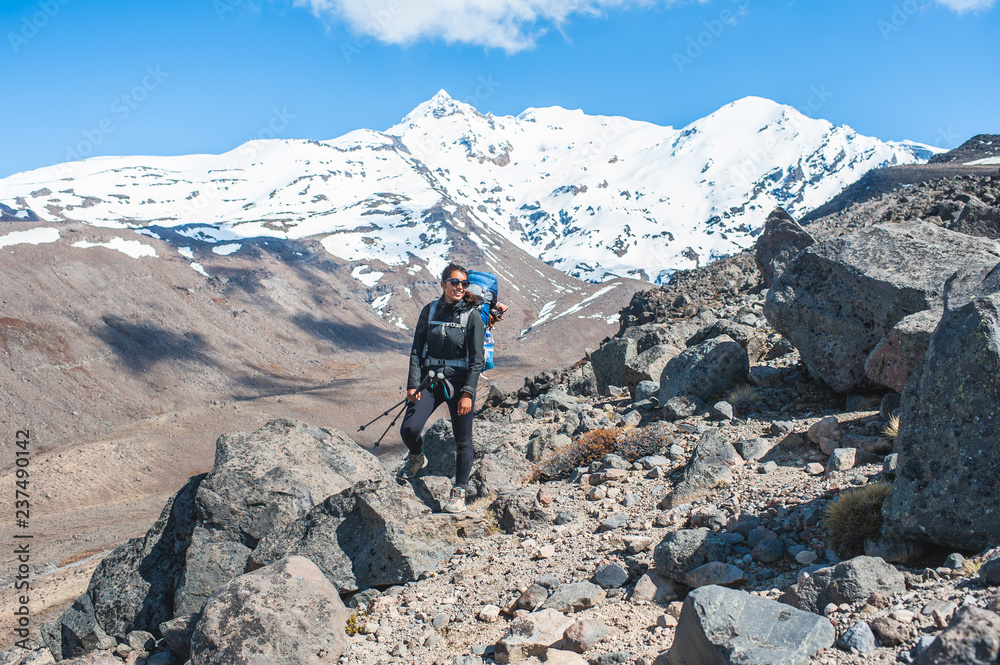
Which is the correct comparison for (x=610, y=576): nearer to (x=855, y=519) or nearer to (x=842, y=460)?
(x=855, y=519)

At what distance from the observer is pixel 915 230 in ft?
22.8

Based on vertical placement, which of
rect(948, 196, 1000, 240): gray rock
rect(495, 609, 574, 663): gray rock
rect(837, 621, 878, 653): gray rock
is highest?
rect(948, 196, 1000, 240): gray rock

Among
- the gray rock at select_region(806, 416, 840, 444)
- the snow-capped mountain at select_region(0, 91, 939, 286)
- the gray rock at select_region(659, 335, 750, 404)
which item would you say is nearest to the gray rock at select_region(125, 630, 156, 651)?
the gray rock at select_region(806, 416, 840, 444)

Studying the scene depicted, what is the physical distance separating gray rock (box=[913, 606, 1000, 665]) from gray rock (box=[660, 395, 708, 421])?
6023mm

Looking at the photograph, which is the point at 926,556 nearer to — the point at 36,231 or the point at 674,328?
the point at 674,328

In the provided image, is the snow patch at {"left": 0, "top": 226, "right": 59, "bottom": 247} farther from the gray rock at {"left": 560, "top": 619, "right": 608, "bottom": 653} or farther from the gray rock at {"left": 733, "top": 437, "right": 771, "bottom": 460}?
the gray rock at {"left": 560, "top": 619, "right": 608, "bottom": 653}

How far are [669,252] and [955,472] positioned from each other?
→ 151 m

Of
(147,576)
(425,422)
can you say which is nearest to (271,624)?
(425,422)

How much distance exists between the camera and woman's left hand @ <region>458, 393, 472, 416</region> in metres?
5.82

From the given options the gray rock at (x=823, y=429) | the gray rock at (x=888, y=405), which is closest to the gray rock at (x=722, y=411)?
the gray rock at (x=823, y=429)

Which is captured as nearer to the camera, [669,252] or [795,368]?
[795,368]

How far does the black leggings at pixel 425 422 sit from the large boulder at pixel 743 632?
3.17 metres

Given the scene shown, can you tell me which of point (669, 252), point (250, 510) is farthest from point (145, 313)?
point (669, 252)

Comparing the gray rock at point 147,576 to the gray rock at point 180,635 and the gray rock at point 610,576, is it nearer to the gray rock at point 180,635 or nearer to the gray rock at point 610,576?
the gray rock at point 180,635
